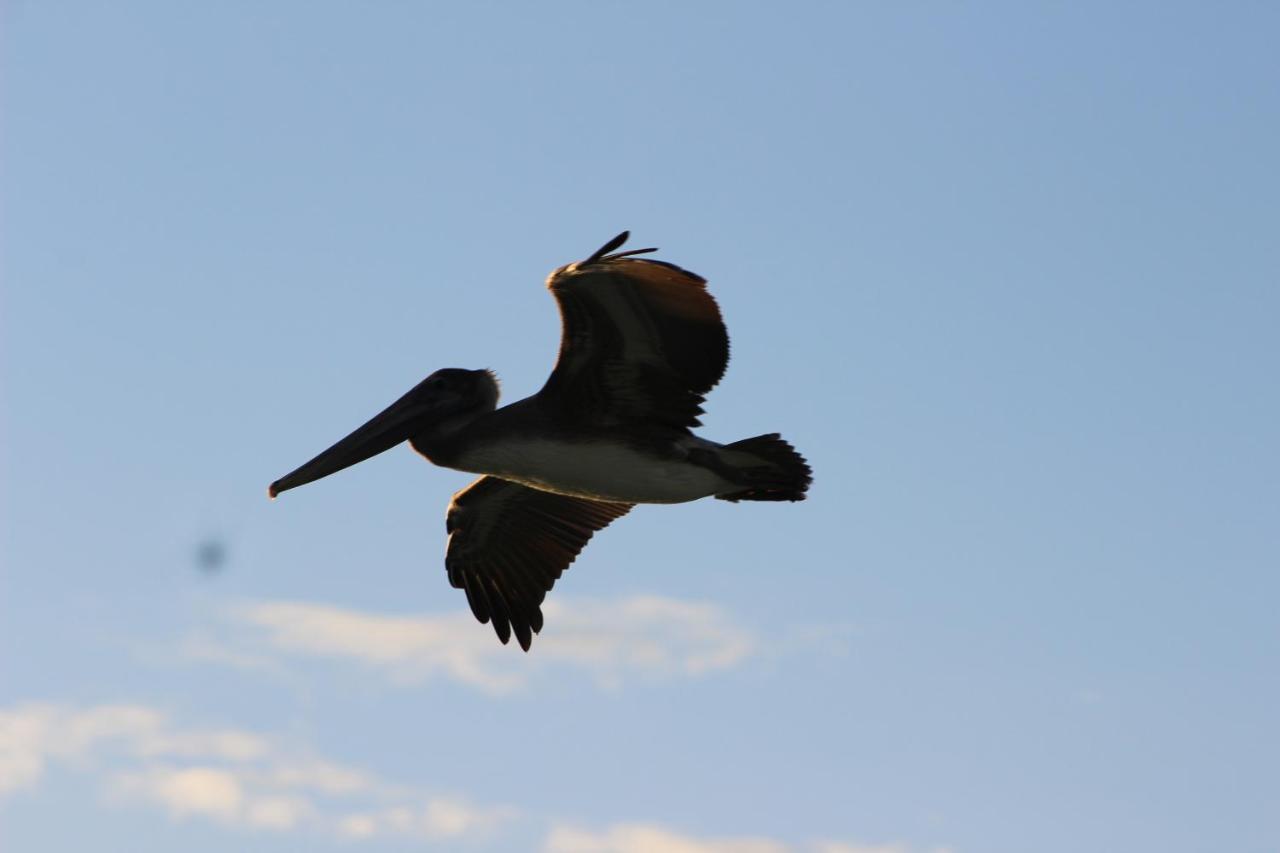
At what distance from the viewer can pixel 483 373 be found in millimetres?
14008

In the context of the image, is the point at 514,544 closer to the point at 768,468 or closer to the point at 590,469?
the point at 590,469

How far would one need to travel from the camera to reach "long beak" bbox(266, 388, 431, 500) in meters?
13.8

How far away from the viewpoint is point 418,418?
45.2ft

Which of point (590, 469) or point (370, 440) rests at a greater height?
point (370, 440)

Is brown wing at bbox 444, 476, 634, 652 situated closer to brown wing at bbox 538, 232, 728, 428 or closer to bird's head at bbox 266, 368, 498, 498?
bird's head at bbox 266, 368, 498, 498

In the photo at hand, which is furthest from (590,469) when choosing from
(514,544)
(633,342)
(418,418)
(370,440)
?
(514,544)

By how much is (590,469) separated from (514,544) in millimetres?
2487

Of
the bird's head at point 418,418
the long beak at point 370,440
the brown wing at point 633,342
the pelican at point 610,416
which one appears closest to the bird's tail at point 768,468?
the pelican at point 610,416

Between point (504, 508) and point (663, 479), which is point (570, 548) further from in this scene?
point (663, 479)

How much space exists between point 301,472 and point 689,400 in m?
3.31

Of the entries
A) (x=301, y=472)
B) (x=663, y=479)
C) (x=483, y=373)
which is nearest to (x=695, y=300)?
(x=663, y=479)

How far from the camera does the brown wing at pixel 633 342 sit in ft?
38.0

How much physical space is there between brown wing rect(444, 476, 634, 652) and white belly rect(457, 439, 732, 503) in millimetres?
2009

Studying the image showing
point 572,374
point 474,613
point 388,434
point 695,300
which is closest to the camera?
point 695,300
